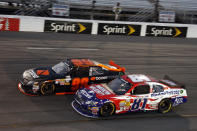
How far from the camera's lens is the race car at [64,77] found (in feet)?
33.3

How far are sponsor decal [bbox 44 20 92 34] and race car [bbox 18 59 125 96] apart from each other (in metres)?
11.3

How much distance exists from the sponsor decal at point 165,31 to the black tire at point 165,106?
47.7 feet

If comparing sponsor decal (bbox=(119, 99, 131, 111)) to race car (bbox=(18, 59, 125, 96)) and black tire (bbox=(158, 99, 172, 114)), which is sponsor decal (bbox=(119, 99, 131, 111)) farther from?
race car (bbox=(18, 59, 125, 96))

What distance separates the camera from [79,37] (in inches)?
846

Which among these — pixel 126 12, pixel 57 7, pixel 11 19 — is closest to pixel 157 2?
pixel 126 12

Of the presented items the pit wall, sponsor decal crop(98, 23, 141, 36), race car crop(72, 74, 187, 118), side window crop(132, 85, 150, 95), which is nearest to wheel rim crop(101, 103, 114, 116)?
race car crop(72, 74, 187, 118)

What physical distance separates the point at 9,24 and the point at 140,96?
1480 cm

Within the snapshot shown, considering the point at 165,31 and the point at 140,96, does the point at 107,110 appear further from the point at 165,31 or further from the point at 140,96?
the point at 165,31

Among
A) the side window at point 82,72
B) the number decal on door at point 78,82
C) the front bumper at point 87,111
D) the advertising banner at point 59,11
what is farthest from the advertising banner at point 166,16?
the front bumper at point 87,111

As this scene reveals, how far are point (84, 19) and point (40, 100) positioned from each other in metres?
14.0

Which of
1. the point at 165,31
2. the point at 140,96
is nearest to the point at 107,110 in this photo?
the point at 140,96

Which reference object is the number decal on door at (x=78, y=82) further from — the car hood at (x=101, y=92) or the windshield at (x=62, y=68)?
the car hood at (x=101, y=92)

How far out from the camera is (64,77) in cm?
1046

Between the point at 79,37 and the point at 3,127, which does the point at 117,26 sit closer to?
the point at 79,37
